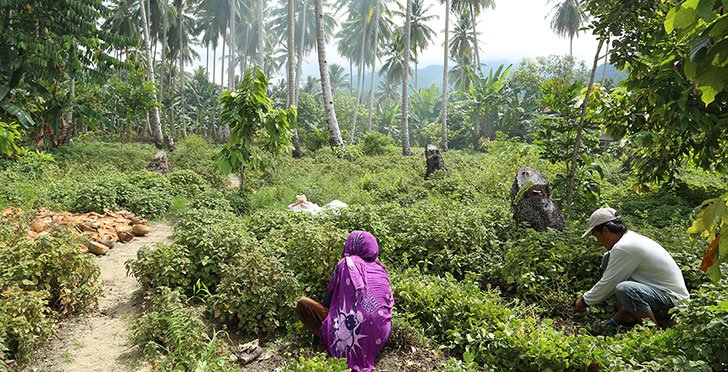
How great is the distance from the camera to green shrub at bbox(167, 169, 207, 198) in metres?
8.50

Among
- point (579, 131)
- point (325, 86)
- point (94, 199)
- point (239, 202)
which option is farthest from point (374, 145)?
point (94, 199)

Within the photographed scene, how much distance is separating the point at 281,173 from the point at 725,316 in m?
9.95

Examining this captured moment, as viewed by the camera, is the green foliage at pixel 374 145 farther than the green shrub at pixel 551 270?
Yes

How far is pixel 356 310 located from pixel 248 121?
6.27m

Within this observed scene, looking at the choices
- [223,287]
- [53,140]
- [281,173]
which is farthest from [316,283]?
[53,140]

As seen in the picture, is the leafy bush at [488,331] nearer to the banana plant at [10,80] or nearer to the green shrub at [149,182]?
the green shrub at [149,182]

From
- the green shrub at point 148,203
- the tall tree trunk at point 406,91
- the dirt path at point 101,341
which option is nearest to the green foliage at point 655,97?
the dirt path at point 101,341

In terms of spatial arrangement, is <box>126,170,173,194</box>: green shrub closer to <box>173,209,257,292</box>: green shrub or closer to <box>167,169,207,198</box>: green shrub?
<box>167,169,207,198</box>: green shrub

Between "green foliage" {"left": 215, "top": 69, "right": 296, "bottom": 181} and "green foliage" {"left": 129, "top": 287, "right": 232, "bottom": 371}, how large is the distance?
5.27 meters

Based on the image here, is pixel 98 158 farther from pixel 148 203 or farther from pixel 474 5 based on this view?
pixel 474 5

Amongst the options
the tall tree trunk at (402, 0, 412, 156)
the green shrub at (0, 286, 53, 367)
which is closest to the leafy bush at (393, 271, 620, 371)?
the green shrub at (0, 286, 53, 367)

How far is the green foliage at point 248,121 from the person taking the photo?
8.39 m

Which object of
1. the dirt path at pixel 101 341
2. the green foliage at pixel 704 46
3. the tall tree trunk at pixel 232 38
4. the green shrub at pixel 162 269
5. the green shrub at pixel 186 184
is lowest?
the dirt path at pixel 101 341

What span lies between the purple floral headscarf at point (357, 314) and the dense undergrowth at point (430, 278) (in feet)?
0.99
